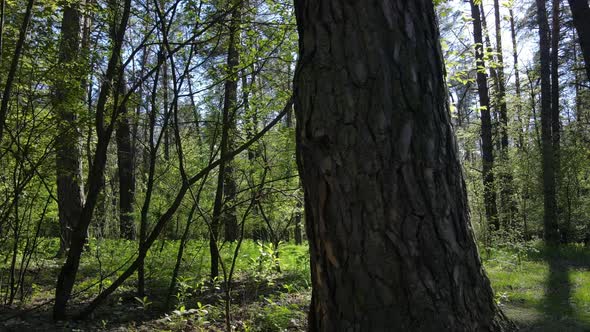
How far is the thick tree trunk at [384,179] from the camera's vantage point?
128 centimetres

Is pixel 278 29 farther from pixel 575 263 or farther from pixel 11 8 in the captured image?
pixel 575 263

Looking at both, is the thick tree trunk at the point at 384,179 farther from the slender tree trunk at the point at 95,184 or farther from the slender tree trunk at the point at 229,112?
A: the slender tree trunk at the point at 95,184

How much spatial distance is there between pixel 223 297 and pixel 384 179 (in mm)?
4696

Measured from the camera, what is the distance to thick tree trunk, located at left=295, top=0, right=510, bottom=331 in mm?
1275

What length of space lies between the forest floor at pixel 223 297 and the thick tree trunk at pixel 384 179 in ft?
9.49

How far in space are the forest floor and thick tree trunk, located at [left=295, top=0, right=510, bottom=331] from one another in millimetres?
2893

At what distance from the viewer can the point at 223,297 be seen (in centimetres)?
555

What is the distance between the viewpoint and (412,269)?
1.27 m

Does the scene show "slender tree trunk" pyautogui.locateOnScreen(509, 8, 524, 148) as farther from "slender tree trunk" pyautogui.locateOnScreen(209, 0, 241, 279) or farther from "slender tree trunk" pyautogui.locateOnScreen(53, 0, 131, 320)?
"slender tree trunk" pyautogui.locateOnScreen(53, 0, 131, 320)

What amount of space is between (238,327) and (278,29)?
10.1ft

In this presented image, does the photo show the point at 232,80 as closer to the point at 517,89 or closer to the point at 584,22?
the point at 584,22

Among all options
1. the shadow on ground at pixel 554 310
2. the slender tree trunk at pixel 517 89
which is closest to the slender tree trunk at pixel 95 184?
the shadow on ground at pixel 554 310

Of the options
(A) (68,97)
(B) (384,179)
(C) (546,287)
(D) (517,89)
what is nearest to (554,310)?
(C) (546,287)

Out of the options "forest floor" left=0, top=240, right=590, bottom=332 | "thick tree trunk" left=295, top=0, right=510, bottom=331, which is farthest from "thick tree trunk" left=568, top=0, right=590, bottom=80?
"thick tree trunk" left=295, top=0, right=510, bottom=331
